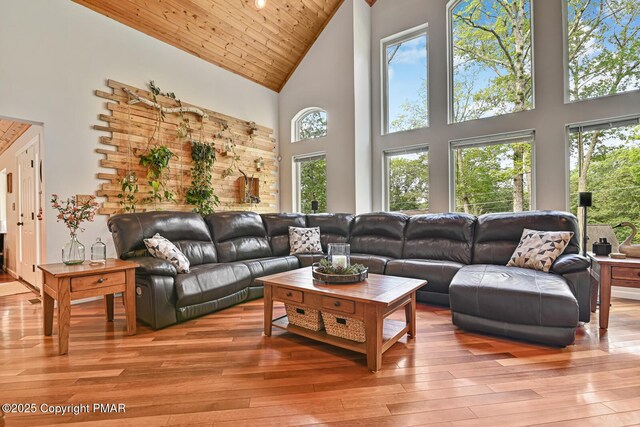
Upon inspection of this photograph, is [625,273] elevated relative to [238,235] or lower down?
lower down

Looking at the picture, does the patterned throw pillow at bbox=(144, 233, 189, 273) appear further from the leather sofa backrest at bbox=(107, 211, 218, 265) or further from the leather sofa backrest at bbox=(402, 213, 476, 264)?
the leather sofa backrest at bbox=(402, 213, 476, 264)

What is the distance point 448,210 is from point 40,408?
4.71 metres

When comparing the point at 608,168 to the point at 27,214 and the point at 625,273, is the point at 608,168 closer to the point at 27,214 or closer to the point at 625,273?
the point at 625,273

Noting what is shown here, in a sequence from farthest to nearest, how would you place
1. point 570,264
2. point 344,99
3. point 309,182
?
1. point 309,182
2. point 344,99
3. point 570,264

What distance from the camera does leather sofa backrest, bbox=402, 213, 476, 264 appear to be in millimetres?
3600

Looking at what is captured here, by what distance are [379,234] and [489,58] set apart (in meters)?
3.01

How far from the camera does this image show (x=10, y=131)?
4.49 m

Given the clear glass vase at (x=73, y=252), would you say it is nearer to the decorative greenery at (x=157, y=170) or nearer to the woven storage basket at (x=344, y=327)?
the decorative greenery at (x=157, y=170)

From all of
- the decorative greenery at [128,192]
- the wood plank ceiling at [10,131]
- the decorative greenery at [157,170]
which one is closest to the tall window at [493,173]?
the decorative greenery at [157,170]

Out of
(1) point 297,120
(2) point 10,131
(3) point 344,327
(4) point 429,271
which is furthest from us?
(1) point 297,120

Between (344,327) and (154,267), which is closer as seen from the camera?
(344,327)

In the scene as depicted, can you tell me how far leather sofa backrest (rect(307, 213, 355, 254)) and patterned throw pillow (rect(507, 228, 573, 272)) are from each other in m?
2.09

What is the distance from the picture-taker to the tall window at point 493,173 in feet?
13.7

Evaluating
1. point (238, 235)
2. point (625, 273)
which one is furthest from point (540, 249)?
point (238, 235)
